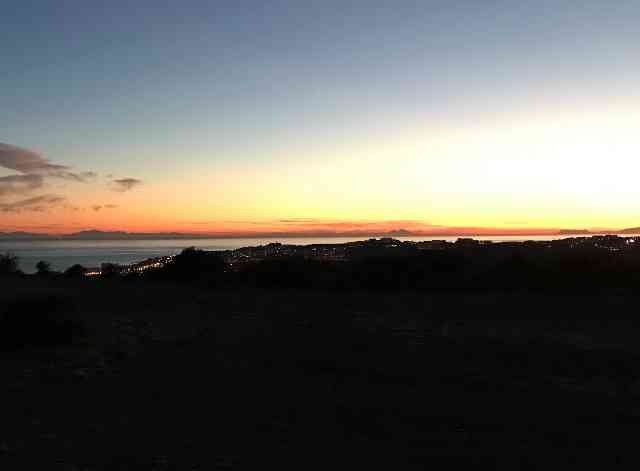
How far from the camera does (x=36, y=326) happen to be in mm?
12656

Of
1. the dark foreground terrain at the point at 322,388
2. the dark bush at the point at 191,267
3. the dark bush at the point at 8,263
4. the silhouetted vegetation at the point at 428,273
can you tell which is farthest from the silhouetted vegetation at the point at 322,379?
the dark bush at the point at 8,263

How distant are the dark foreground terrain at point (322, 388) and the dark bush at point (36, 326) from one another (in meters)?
0.04

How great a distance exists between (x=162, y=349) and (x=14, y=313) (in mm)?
3131

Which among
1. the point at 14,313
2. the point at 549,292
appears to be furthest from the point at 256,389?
the point at 549,292

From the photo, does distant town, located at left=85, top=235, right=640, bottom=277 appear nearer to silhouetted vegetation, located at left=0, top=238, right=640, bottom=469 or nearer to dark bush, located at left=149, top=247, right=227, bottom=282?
dark bush, located at left=149, top=247, right=227, bottom=282

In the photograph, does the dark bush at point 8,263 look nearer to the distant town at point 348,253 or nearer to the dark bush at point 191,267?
the distant town at point 348,253

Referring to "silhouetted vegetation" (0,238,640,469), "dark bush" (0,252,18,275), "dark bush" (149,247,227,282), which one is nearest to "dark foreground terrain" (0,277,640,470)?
"silhouetted vegetation" (0,238,640,469)

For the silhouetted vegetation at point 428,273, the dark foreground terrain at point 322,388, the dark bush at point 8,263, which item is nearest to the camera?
the dark foreground terrain at point 322,388

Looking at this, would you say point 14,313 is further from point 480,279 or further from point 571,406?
point 480,279

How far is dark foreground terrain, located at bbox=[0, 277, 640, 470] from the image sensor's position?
6.95m

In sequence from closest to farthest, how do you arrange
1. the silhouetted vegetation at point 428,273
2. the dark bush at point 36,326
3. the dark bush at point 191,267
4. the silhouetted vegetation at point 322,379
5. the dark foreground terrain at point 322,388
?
the dark foreground terrain at point 322,388, the silhouetted vegetation at point 322,379, the dark bush at point 36,326, the silhouetted vegetation at point 428,273, the dark bush at point 191,267

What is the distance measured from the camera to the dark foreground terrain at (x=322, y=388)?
6.95 m

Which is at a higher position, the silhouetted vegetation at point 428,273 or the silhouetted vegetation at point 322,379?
the silhouetted vegetation at point 428,273

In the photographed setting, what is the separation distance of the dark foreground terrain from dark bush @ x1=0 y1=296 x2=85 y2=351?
4cm
